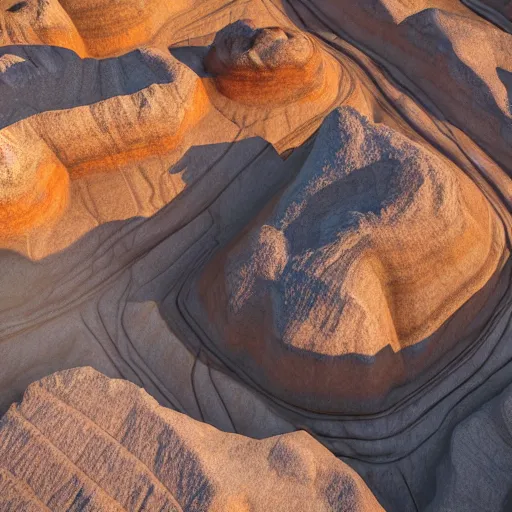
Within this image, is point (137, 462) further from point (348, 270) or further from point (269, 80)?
point (269, 80)

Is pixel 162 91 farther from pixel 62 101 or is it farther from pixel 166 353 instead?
pixel 166 353

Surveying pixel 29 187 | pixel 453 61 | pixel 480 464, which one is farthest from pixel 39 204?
pixel 453 61

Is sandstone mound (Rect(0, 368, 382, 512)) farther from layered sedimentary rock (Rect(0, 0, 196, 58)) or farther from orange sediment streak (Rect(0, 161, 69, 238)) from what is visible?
layered sedimentary rock (Rect(0, 0, 196, 58))

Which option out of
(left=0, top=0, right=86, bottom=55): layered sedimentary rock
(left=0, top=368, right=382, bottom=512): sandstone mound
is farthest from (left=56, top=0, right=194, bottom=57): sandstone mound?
(left=0, top=368, right=382, bottom=512): sandstone mound

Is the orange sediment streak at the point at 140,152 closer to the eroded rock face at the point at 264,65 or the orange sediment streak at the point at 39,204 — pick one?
the orange sediment streak at the point at 39,204

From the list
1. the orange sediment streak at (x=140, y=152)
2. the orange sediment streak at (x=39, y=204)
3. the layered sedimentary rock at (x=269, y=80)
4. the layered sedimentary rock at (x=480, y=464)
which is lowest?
the layered sedimentary rock at (x=480, y=464)

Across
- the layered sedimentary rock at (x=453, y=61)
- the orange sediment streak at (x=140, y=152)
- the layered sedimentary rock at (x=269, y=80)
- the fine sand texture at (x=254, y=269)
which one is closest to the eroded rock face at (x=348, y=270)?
the fine sand texture at (x=254, y=269)
